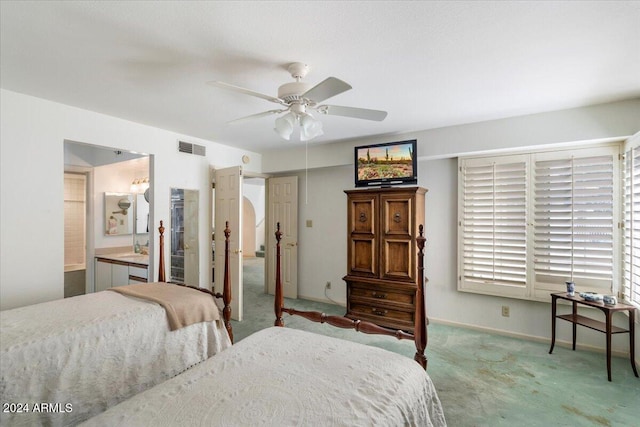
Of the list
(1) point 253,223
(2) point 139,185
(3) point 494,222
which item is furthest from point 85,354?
(1) point 253,223

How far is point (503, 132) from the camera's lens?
11.0 ft

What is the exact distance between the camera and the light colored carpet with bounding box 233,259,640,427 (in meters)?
2.14

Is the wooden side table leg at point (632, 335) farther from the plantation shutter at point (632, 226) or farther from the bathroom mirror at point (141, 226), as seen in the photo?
the bathroom mirror at point (141, 226)

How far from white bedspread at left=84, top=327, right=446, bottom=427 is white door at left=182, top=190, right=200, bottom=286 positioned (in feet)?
9.53

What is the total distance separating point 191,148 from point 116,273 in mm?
2093

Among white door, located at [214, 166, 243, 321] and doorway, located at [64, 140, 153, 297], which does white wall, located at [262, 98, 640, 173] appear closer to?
white door, located at [214, 166, 243, 321]

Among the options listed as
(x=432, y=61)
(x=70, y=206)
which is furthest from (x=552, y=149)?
(x=70, y=206)

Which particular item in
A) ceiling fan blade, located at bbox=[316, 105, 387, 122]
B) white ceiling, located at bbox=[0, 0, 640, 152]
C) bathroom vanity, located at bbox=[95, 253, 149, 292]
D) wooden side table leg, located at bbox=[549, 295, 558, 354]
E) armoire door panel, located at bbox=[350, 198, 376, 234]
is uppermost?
white ceiling, located at bbox=[0, 0, 640, 152]

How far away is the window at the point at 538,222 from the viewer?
3.10m

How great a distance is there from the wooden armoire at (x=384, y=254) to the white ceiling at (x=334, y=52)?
110 cm

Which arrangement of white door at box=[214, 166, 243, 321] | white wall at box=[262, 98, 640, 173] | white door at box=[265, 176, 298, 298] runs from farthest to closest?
white door at box=[265, 176, 298, 298] < white door at box=[214, 166, 243, 321] < white wall at box=[262, 98, 640, 173]

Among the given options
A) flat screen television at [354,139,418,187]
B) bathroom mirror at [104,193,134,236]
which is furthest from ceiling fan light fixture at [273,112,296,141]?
bathroom mirror at [104,193,134,236]

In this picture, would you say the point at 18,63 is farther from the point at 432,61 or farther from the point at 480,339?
the point at 480,339

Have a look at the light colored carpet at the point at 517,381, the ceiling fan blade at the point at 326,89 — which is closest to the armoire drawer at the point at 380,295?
the light colored carpet at the point at 517,381
